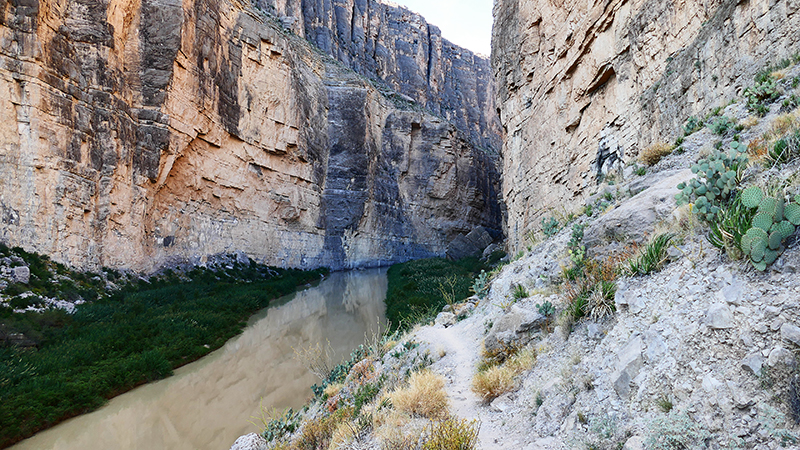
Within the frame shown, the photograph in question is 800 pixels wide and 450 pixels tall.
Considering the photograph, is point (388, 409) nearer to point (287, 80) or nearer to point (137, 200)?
point (137, 200)

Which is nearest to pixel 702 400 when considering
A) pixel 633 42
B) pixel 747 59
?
pixel 747 59

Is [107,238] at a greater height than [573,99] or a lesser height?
lesser

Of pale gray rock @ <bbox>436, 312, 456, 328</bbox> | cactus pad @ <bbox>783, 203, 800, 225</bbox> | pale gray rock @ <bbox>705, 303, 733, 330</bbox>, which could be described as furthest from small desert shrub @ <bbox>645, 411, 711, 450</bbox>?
pale gray rock @ <bbox>436, 312, 456, 328</bbox>

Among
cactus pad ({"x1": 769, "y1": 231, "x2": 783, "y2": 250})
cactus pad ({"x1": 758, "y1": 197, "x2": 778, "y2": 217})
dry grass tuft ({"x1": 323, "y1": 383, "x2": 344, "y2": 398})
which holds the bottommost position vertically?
dry grass tuft ({"x1": 323, "y1": 383, "x2": 344, "y2": 398})

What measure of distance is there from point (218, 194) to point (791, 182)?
2664cm

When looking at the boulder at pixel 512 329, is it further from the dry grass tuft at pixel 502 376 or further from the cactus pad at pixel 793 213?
the cactus pad at pixel 793 213

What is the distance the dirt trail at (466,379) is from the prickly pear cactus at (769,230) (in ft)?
7.28

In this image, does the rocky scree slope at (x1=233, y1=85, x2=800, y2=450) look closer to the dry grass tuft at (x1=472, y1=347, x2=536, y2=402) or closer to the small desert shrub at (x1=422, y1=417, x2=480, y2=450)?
the dry grass tuft at (x1=472, y1=347, x2=536, y2=402)

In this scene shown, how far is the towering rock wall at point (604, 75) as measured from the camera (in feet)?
22.7

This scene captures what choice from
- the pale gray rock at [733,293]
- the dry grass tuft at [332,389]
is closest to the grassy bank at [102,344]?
the dry grass tuft at [332,389]

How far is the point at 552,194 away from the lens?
16000 millimetres

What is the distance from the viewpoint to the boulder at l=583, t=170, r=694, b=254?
15.1 feet

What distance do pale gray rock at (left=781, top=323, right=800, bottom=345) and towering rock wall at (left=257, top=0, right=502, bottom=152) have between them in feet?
176

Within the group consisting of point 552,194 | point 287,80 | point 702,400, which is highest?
point 287,80
